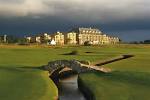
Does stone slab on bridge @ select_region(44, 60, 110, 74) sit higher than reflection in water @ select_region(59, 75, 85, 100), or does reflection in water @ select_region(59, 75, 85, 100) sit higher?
stone slab on bridge @ select_region(44, 60, 110, 74)

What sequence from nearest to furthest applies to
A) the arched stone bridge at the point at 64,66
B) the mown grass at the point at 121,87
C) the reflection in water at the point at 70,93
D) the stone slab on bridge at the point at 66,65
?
the mown grass at the point at 121,87 < the reflection in water at the point at 70,93 < the stone slab on bridge at the point at 66,65 < the arched stone bridge at the point at 64,66

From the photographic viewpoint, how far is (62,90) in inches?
1988

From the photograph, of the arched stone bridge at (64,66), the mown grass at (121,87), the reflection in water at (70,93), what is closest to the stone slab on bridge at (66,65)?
the arched stone bridge at (64,66)

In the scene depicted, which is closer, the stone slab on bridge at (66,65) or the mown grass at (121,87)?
the mown grass at (121,87)

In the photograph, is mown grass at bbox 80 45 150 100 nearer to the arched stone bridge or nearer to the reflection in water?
the reflection in water

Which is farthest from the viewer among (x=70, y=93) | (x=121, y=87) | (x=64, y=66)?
(x=64, y=66)

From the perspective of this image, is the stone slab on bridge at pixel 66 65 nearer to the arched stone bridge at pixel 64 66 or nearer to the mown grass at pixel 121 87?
the arched stone bridge at pixel 64 66

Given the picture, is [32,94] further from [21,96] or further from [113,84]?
[113,84]

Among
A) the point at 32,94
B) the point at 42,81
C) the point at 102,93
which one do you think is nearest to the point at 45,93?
the point at 32,94

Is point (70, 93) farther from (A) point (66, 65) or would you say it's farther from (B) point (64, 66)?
(B) point (64, 66)

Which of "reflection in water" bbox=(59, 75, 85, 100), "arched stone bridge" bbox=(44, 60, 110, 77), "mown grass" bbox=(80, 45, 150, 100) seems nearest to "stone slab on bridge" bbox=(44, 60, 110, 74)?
"arched stone bridge" bbox=(44, 60, 110, 77)

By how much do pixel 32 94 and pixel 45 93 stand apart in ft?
7.07

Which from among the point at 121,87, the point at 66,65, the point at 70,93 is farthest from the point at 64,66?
the point at 121,87

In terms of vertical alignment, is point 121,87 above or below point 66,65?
below
